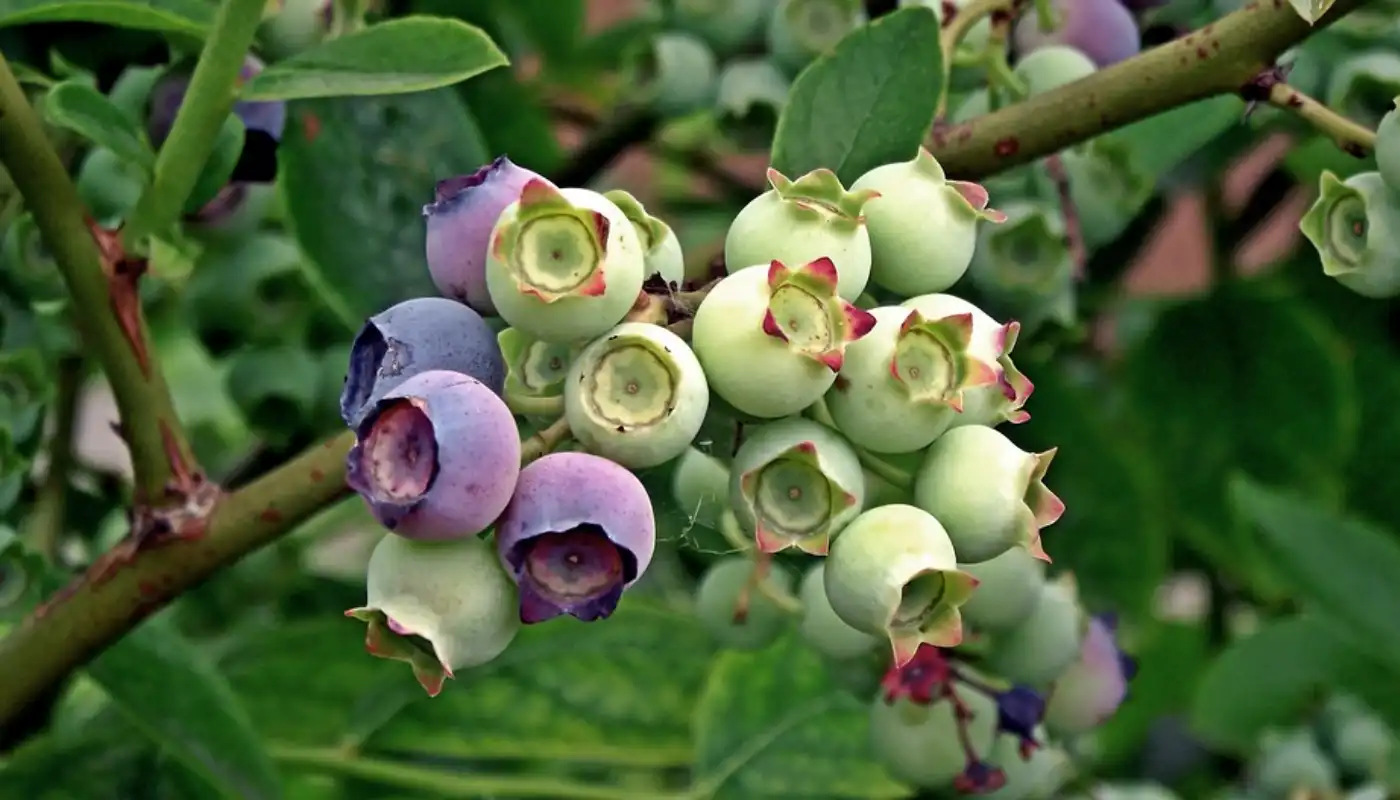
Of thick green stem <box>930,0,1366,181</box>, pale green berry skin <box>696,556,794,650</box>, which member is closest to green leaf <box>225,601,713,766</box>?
pale green berry skin <box>696,556,794,650</box>

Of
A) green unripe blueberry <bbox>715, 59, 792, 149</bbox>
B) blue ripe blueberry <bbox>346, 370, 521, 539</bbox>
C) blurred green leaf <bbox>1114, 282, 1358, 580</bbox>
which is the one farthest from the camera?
blurred green leaf <bbox>1114, 282, 1358, 580</bbox>

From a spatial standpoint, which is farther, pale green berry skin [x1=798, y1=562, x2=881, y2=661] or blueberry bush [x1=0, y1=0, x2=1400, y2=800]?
pale green berry skin [x1=798, y1=562, x2=881, y2=661]

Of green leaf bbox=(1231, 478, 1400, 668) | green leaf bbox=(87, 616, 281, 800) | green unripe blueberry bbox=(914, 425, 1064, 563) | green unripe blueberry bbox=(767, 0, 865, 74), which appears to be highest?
green unripe blueberry bbox=(914, 425, 1064, 563)

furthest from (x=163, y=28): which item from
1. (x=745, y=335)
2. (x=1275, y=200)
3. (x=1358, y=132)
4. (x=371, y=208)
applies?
(x=1275, y=200)

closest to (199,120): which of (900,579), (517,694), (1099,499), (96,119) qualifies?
(96,119)

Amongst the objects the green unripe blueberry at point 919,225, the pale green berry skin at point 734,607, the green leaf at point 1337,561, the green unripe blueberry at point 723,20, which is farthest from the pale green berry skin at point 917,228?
the green leaf at point 1337,561

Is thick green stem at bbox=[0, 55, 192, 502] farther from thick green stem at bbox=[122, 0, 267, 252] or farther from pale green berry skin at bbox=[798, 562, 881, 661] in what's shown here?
pale green berry skin at bbox=[798, 562, 881, 661]

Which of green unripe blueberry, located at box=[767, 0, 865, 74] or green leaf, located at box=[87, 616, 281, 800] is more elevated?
green unripe blueberry, located at box=[767, 0, 865, 74]

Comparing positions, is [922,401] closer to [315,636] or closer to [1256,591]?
[315,636]
